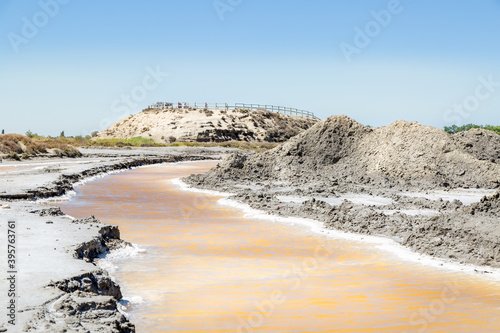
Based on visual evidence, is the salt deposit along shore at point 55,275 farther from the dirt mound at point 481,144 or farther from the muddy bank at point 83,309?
the dirt mound at point 481,144

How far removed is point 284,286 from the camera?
708 centimetres

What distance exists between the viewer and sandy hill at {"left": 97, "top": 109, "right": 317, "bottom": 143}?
3214 inches

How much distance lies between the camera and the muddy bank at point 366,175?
13.0 metres

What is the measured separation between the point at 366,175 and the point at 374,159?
92cm

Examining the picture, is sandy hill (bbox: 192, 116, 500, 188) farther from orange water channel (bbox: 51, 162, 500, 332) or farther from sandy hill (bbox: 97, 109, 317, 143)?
sandy hill (bbox: 97, 109, 317, 143)

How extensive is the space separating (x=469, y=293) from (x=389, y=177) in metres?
13.0

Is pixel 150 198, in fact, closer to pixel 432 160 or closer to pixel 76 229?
pixel 76 229

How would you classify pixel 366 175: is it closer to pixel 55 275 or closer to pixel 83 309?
pixel 55 275

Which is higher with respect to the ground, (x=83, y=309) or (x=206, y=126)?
(x=206, y=126)

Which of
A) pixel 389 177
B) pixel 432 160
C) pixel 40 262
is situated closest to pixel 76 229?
pixel 40 262

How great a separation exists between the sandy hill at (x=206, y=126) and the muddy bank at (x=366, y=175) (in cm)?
5825

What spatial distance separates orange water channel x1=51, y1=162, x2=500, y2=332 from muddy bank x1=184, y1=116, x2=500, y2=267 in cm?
168

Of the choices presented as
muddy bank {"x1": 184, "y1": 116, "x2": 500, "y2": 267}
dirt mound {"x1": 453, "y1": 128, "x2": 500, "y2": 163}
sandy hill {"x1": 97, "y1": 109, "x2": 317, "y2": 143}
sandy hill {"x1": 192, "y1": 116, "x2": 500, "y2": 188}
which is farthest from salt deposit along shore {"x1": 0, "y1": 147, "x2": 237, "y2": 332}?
sandy hill {"x1": 97, "y1": 109, "x2": 317, "y2": 143}

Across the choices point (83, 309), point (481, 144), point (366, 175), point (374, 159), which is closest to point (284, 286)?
point (83, 309)
